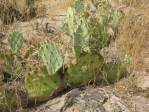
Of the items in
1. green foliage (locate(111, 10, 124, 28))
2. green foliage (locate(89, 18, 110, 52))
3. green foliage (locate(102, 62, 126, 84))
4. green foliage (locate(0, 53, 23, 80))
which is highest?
green foliage (locate(111, 10, 124, 28))

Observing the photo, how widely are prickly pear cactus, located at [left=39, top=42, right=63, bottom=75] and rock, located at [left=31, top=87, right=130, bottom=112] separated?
7.9 inches

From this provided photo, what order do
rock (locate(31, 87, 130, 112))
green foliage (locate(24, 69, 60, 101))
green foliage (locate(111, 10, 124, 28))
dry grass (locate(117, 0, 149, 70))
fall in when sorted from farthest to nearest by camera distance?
green foliage (locate(111, 10, 124, 28)), dry grass (locate(117, 0, 149, 70)), green foliage (locate(24, 69, 60, 101)), rock (locate(31, 87, 130, 112))

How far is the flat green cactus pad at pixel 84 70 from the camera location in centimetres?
281

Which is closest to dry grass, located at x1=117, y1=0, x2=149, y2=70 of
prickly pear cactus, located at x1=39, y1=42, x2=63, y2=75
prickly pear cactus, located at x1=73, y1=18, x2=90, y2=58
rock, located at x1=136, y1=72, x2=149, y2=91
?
rock, located at x1=136, y1=72, x2=149, y2=91

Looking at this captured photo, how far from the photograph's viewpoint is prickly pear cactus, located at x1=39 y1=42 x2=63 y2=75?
266 cm

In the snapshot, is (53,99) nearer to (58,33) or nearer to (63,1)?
(58,33)

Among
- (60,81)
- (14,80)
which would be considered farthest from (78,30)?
(14,80)

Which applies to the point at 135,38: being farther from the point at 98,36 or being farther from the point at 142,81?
the point at 142,81

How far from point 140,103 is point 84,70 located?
0.46 m

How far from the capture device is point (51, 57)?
8.80 ft

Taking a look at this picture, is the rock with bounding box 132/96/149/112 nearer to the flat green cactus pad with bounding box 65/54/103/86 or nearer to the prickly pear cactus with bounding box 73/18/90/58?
the flat green cactus pad with bounding box 65/54/103/86

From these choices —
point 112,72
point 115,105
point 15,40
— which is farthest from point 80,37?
point 115,105

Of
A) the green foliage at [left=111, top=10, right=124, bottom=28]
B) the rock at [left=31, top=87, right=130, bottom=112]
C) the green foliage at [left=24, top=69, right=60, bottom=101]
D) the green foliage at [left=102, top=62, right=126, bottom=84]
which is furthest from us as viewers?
the green foliage at [left=111, top=10, right=124, bottom=28]

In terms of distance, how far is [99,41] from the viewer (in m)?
3.32
